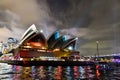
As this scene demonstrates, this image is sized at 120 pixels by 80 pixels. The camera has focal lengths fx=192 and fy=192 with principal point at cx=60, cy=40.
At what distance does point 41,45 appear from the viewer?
131 m

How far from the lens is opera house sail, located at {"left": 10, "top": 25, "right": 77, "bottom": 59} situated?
11975cm

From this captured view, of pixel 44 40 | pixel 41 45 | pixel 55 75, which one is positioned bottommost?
pixel 55 75

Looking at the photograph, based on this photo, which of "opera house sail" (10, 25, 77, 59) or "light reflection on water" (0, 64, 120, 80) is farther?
"opera house sail" (10, 25, 77, 59)

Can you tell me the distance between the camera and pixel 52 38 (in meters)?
138

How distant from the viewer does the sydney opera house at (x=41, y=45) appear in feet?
393

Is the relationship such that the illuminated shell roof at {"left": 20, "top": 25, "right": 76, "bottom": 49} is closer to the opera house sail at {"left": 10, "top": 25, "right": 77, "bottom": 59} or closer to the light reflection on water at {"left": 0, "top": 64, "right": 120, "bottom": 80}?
the opera house sail at {"left": 10, "top": 25, "right": 77, "bottom": 59}

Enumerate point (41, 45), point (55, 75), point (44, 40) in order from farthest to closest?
point (41, 45)
point (44, 40)
point (55, 75)

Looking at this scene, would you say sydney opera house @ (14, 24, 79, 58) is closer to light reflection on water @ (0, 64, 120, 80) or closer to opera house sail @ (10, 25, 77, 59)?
opera house sail @ (10, 25, 77, 59)

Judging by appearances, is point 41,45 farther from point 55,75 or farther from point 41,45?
point 55,75

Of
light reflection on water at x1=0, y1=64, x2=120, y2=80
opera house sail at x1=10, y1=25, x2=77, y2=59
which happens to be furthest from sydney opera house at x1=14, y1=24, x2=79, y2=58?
light reflection on water at x1=0, y1=64, x2=120, y2=80

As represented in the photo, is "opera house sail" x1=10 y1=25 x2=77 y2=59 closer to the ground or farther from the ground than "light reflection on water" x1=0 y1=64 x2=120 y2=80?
farther from the ground

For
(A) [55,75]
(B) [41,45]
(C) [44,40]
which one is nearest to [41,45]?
(B) [41,45]

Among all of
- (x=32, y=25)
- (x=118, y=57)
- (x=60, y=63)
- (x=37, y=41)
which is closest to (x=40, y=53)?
(x=37, y=41)

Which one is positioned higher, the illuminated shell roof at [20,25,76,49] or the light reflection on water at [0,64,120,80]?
the illuminated shell roof at [20,25,76,49]
